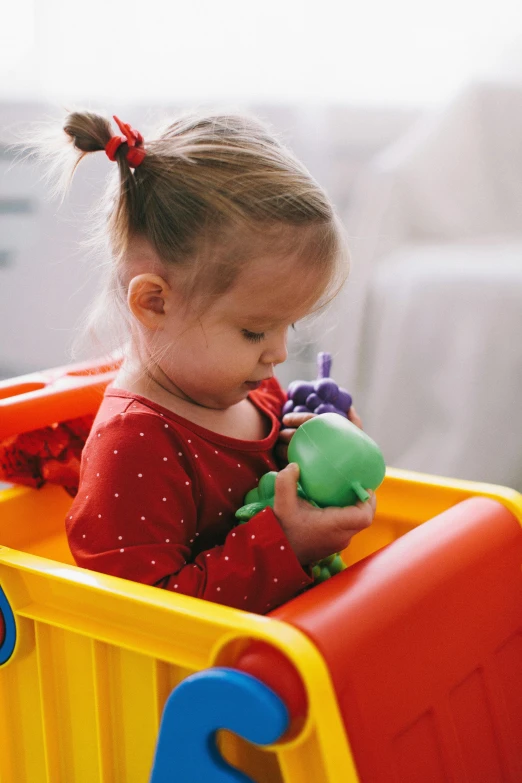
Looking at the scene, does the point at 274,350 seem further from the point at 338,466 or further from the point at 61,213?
the point at 61,213

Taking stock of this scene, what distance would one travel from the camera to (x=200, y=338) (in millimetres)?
656

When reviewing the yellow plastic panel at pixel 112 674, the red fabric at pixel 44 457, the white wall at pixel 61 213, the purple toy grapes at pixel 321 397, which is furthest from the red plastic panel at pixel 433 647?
the white wall at pixel 61 213

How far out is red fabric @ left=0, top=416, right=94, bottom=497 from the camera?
2.52 ft

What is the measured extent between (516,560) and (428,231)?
1.85 feet

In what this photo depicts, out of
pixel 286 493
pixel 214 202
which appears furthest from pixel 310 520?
pixel 214 202

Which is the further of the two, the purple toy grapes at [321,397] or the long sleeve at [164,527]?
the purple toy grapes at [321,397]

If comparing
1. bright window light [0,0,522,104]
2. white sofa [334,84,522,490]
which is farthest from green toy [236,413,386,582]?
bright window light [0,0,522,104]

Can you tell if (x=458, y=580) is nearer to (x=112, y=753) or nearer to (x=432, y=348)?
(x=112, y=753)

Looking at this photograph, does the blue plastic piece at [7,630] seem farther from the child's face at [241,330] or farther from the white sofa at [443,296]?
the white sofa at [443,296]

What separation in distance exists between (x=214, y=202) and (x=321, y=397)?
223 mm

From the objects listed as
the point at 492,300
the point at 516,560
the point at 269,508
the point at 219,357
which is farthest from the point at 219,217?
the point at 492,300

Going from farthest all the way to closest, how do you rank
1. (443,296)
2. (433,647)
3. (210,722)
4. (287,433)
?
1. (443,296)
2. (287,433)
3. (433,647)
4. (210,722)

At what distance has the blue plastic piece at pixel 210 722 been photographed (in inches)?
17.8

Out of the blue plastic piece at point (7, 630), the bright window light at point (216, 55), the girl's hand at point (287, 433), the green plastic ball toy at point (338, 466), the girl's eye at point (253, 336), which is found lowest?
the blue plastic piece at point (7, 630)
